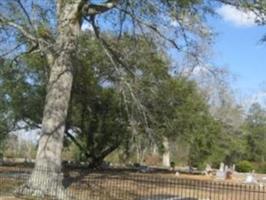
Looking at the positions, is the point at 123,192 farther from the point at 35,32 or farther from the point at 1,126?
the point at 1,126

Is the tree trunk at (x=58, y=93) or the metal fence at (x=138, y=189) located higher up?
the tree trunk at (x=58, y=93)

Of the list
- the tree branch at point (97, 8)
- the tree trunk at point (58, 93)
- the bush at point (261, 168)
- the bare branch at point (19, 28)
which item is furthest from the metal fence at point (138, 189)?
the bush at point (261, 168)

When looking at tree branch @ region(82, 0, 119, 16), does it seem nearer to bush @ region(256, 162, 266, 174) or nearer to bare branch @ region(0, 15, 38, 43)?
bare branch @ region(0, 15, 38, 43)

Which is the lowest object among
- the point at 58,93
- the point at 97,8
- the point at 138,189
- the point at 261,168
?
the point at 138,189

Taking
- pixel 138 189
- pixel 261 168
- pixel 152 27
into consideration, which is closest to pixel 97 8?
pixel 152 27

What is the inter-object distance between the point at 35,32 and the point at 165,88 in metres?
10.0

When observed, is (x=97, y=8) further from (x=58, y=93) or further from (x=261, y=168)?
(x=261, y=168)

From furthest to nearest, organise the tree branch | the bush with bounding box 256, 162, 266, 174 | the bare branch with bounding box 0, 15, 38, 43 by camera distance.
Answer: the bush with bounding box 256, 162, 266, 174 < the tree branch < the bare branch with bounding box 0, 15, 38, 43

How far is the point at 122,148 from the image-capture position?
43219mm

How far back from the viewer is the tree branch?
811 inches

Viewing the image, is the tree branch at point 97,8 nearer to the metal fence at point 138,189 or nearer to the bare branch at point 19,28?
the bare branch at point 19,28

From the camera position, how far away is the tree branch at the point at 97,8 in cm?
2059


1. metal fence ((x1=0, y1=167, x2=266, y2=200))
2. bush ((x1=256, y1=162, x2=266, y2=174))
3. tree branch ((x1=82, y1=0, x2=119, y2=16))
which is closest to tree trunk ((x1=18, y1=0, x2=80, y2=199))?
tree branch ((x1=82, y1=0, x2=119, y2=16))

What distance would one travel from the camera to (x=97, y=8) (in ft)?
68.7
